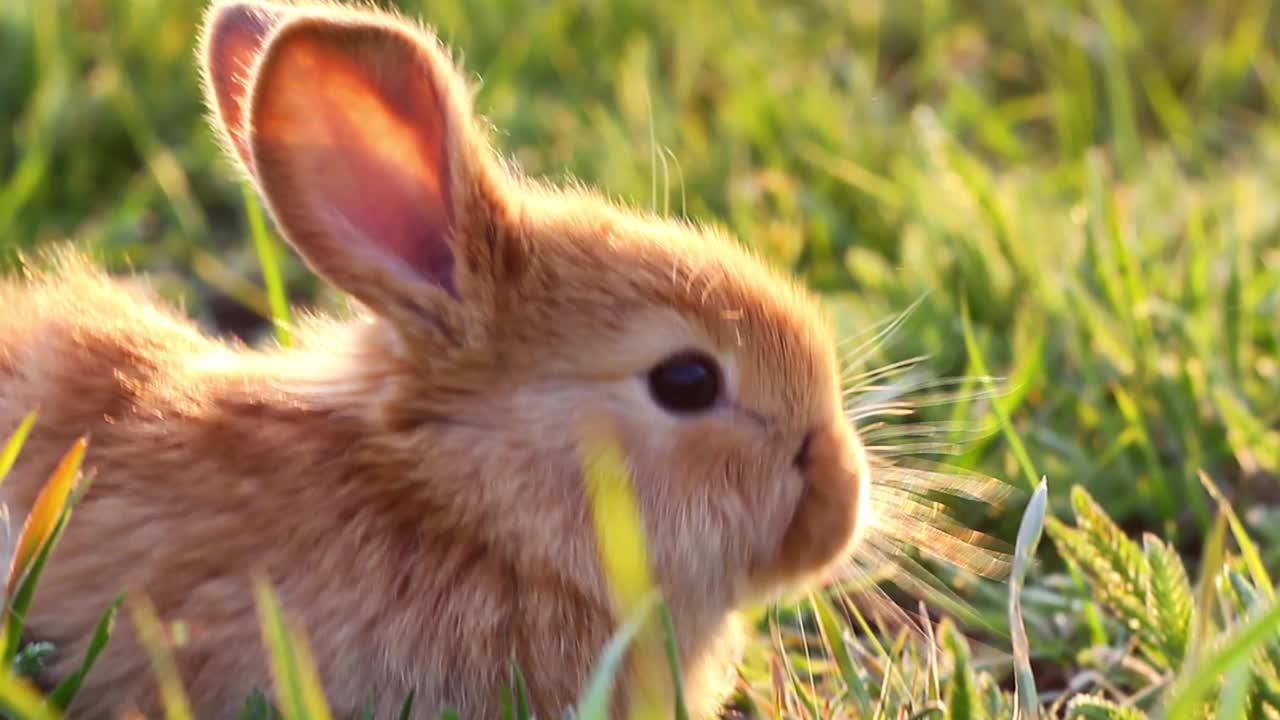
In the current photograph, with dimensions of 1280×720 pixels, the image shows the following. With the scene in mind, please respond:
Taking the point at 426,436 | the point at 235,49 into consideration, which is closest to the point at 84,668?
the point at 426,436

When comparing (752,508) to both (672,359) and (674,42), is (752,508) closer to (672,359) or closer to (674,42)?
(672,359)

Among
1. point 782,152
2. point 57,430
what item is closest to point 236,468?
point 57,430

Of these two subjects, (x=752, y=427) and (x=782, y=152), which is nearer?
(x=752, y=427)

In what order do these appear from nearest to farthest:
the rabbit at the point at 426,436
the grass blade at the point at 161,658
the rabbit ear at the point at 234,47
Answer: the grass blade at the point at 161,658 < the rabbit at the point at 426,436 < the rabbit ear at the point at 234,47

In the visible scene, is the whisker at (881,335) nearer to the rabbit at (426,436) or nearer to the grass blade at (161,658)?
the rabbit at (426,436)

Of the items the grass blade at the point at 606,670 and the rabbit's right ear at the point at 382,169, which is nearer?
the grass blade at the point at 606,670

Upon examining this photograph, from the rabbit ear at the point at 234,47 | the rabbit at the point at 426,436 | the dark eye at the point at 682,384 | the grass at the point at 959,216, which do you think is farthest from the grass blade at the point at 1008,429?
the rabbit ear at the point at 234,47

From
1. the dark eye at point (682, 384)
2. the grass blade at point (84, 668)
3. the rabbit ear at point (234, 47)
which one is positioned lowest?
the grass blade at point (84, 668)
